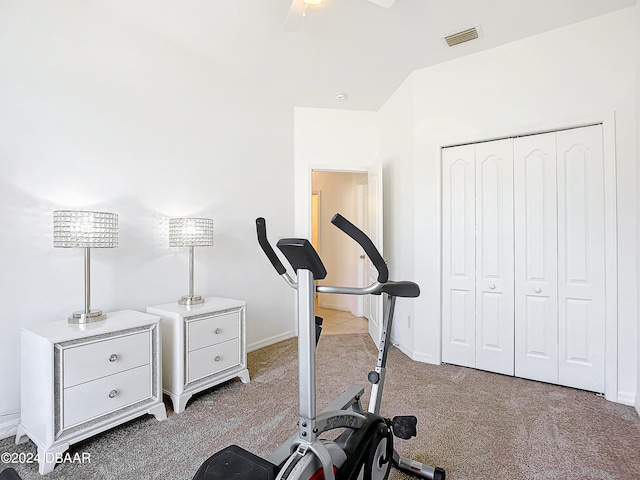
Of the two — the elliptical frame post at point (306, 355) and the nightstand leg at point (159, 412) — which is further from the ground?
the elliptical frame post at point (306, 355)

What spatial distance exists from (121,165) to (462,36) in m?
2.75

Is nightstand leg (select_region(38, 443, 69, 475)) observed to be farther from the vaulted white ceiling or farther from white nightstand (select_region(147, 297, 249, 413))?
the vaulted white ceiling

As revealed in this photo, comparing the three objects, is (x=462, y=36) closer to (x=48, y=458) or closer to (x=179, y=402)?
(x=179, y=402)

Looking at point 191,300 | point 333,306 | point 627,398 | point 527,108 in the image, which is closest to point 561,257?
point 627,398

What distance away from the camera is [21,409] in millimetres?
1940

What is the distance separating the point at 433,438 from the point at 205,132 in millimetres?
2922

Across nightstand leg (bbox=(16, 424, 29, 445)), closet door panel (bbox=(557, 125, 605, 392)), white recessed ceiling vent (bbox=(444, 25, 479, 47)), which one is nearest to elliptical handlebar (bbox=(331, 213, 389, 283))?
nightstand leg (bbox=(16, 424, 29, 445))

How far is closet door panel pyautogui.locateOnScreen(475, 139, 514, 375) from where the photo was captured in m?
2.84

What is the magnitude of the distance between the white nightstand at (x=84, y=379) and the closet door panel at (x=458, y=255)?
2.35 m

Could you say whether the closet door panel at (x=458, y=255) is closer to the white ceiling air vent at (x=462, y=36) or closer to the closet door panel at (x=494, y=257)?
the closet door panel at (x=494, y=257)

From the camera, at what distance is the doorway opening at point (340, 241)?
5.14 metres

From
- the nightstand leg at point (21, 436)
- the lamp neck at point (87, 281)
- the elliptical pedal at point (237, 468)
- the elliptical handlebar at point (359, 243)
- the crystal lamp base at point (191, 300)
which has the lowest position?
the nightstand leg at point (21, 436)

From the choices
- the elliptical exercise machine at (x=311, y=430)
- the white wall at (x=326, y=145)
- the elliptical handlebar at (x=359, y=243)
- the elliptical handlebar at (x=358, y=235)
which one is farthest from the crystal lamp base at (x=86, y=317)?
the white wall at (x=326, y=145)

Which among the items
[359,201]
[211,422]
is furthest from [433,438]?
[359,201]
